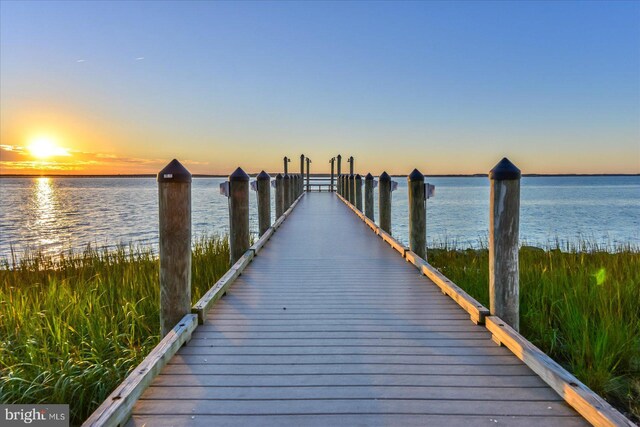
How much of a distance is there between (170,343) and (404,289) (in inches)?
105

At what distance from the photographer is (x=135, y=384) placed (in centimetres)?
246

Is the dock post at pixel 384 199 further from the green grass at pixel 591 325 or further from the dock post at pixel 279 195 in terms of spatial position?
the dock post at pixel 279 195

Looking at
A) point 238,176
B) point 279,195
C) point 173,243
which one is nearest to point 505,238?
point 173,243

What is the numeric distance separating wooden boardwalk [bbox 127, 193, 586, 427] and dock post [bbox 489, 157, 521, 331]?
0.95 feet

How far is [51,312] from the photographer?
4918mm

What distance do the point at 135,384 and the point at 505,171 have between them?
303 centimetres

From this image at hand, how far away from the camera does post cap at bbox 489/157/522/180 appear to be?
11.7 ft

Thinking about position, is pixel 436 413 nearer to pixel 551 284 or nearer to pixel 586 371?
pixel 586 371

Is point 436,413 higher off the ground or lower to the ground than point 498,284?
lower

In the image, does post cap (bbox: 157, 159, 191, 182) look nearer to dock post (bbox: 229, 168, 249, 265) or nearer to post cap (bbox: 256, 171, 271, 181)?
dock post (bbox: 229, 168, 249, 265)

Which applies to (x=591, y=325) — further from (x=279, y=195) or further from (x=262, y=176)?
(x=279, y=195)

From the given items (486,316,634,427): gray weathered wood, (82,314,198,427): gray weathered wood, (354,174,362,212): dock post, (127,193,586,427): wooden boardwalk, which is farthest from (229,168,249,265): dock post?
(354,174,362,212): dock post

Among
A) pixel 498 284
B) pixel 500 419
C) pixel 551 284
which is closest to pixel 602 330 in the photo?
pixel 498 284

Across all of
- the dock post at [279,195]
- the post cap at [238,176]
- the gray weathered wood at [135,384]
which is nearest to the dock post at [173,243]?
the gray weathered wood at [135,384]
